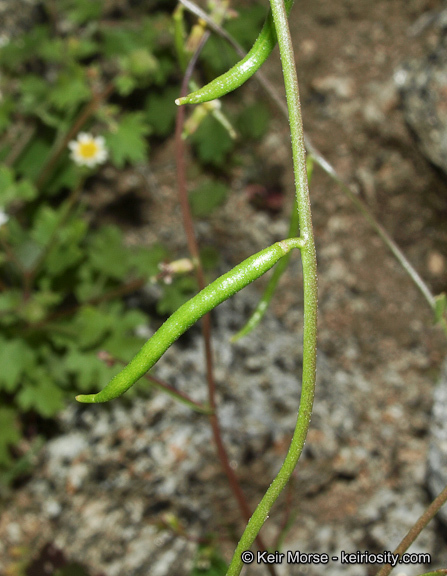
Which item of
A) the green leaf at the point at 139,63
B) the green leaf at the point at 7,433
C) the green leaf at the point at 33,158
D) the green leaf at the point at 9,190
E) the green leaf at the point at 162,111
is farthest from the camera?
the green leaf at the point at 162,111

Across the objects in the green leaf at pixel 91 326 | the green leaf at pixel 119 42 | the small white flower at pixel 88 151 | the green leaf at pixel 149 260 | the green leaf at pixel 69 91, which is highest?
the green leaf at pixel 119 42

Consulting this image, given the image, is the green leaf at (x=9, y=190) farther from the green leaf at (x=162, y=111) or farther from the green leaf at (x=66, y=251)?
the green leaf at (x=162, y=111)

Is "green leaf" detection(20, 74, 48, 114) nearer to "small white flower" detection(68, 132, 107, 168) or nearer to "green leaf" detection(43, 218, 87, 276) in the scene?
"small white flower" detection(68, 132, 107, 168)

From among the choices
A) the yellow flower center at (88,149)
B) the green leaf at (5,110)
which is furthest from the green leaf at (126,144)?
the green leaf at (5,110)

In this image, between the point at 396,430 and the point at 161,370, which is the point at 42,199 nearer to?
the point at 161,370

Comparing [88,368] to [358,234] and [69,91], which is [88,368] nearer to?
[69,91]

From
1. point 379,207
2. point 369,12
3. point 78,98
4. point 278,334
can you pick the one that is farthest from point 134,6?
point 278,334
